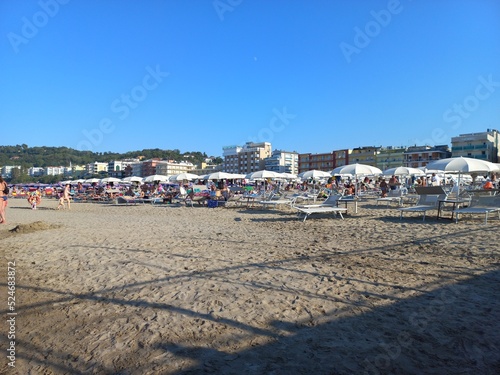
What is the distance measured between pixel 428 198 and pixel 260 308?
8998 millimetres

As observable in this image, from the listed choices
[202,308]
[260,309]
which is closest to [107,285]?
[202,308]

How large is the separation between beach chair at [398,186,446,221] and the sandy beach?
116 inches

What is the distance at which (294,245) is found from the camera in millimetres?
6375

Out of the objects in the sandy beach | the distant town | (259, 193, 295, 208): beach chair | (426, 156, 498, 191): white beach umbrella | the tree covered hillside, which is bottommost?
the sandy beach

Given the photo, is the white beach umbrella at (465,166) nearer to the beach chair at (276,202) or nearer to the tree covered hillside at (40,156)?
the beach chair at (276,202)

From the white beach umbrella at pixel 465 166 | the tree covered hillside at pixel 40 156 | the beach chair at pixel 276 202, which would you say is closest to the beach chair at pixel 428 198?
the white beach umbrella at pixel 465 166

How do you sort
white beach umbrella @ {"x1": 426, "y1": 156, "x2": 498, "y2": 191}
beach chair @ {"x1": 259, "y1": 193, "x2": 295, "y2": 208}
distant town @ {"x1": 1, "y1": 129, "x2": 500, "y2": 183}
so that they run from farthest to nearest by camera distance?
distant town @ {"x1": 1, "y1": 129, "x2": 500, "y2": 183}
beach chair @ {"x1": 259, "y1": 193, "x2": 295, "y2": 208}
white beach umbrella @ {"x1": 426, "y1": 156, "x2": 498, "y2": 191}

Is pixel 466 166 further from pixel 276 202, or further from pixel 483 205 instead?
pixel 276 202

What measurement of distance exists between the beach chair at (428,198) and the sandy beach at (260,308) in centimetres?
296

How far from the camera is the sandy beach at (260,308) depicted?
2.44 metres

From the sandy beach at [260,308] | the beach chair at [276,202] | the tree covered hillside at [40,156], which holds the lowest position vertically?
the sandy beach at [260,308]

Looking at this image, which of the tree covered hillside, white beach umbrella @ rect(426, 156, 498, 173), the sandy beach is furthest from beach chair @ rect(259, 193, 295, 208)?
the tree covered hillside

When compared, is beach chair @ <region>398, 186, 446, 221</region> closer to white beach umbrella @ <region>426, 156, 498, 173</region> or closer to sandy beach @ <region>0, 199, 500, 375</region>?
white beach umbrella @ <region>426, 156, 498, 173</region>

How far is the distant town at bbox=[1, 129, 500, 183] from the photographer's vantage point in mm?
77000
